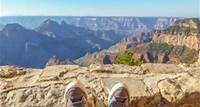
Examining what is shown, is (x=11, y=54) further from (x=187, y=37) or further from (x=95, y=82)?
(x=95, y=82)

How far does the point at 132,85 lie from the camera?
10.2 feet

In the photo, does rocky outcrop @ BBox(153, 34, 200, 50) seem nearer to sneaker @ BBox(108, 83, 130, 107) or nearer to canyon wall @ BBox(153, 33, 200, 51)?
canyon wall @ BBox(153, 33, 200, 51)

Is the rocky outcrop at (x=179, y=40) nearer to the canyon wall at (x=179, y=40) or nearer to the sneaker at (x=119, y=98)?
the canyon wall at (x=179, y=40)

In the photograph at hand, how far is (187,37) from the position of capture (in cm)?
11706

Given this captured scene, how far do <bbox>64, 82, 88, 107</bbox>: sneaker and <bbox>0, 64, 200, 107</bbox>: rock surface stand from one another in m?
0.10

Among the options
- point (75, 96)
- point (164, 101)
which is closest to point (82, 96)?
point (75, 96)

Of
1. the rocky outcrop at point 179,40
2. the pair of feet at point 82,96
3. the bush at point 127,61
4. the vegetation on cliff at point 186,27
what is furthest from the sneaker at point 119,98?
the vegetation on cliff at point 186,27

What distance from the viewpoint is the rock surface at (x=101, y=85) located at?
9.46 ft

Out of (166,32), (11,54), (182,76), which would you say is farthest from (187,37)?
(182,76)

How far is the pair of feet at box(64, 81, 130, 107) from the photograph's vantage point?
2.78 meters

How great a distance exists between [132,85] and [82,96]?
531 millimetres

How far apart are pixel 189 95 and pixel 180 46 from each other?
11863 centimetres

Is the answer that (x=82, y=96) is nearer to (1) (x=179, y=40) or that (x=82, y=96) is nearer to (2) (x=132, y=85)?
(2) (x=132, y=85)

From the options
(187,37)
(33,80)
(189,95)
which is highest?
(187,37)
